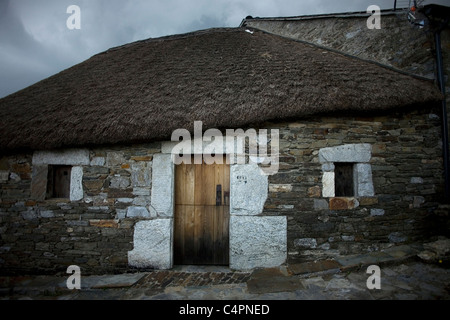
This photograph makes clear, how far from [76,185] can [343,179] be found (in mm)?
4281

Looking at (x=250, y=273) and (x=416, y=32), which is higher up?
(x=416, y=32)

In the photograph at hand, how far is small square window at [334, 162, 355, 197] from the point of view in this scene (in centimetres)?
343

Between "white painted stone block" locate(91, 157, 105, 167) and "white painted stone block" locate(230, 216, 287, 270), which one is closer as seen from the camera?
"white painted stone block" locate(230, 216, 287, 270)

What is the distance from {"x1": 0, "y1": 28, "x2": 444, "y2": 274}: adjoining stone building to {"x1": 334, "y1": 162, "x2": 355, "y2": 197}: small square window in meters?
0.02

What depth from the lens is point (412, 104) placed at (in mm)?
3424

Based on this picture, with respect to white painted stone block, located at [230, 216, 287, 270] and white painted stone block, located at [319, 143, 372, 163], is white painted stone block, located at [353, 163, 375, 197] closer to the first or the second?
white painted stone block, located at [319, 143, 372, 163]

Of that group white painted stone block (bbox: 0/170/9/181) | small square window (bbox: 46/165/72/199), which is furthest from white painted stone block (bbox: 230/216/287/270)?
white painted stone block (bbox: 0/170/9/181)

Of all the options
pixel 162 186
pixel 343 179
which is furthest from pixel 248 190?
pixel 343 179

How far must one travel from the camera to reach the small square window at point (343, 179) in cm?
343

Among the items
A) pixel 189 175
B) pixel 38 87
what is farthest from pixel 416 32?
pixel 38 87

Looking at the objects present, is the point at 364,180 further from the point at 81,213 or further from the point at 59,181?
the point at 59,181

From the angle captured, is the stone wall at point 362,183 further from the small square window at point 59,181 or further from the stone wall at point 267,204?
the small square window at point 59,181
